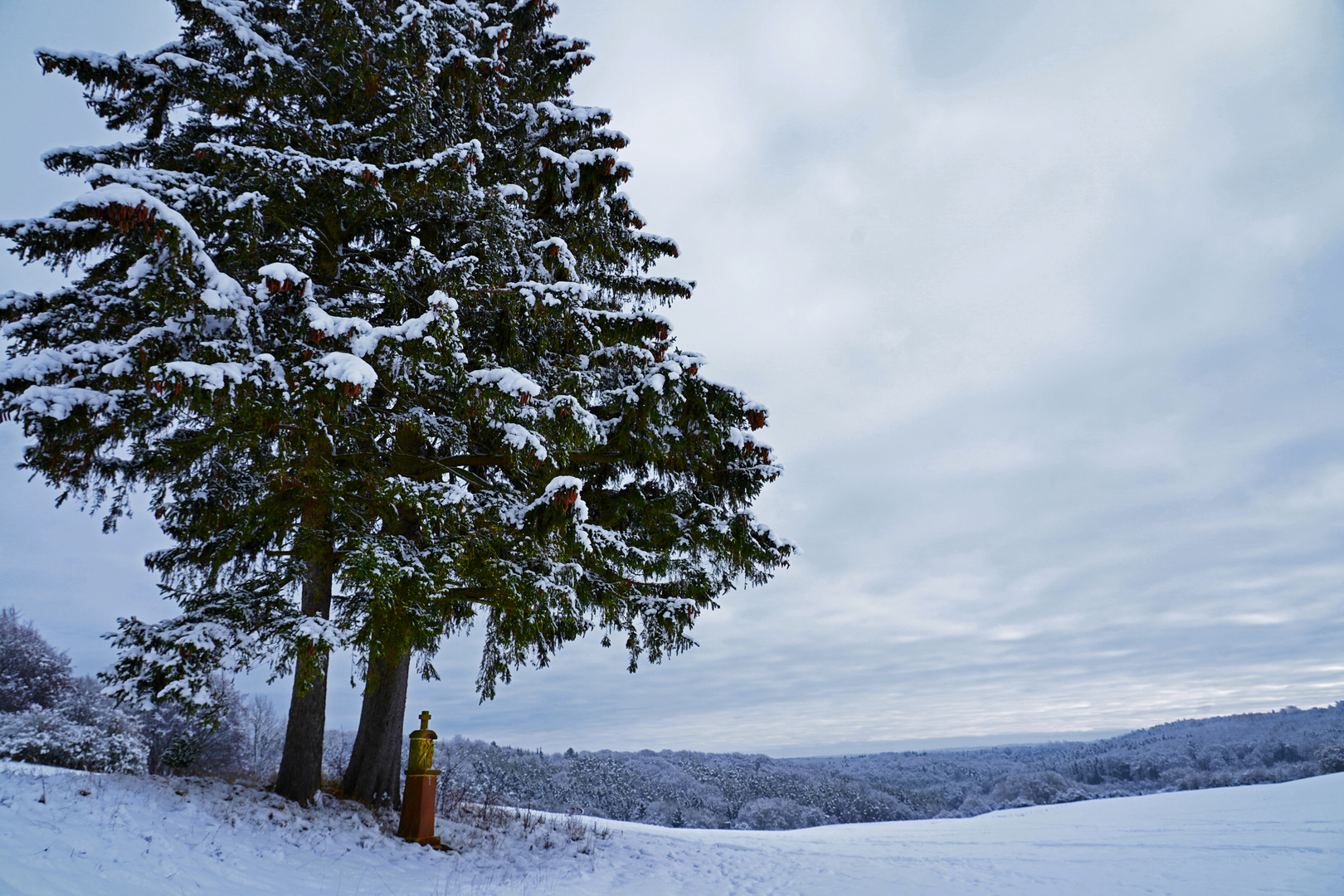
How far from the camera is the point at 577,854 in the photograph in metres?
8.71

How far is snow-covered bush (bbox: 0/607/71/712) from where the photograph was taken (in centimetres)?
2002

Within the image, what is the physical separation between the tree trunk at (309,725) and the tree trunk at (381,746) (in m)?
0.67

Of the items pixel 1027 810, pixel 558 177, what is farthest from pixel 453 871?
pixel 1027 810

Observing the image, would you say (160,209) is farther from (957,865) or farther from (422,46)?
(957,865)

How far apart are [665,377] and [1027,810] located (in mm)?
18529

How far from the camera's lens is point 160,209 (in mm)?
5305

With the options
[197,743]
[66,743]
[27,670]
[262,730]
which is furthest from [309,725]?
[262,730]

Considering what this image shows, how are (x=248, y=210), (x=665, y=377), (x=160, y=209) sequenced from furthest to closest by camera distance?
(x=665, y=377) → (x=248, y=210) → (x=160, y=209)

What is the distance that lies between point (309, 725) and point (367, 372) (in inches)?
221

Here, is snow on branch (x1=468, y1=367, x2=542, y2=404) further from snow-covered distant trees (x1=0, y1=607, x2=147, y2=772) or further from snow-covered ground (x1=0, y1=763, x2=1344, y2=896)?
snow-covered distant trees (x1=0, y1=607, x2=147, y2=772)

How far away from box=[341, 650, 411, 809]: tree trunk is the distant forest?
1749 cm

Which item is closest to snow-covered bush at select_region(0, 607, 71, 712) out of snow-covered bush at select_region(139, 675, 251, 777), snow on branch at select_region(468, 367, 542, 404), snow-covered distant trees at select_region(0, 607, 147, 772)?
snow-covered distant trees at select_region(0, 607, 147, 772)

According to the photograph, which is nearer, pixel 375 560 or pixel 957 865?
pixel 375 560

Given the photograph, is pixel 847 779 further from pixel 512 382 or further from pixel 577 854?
pixel 512 382
